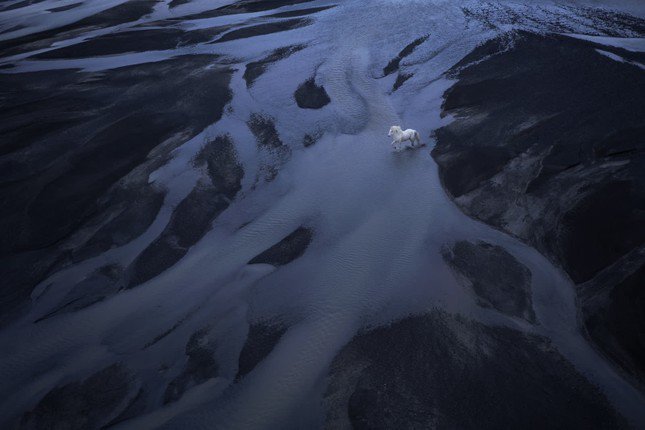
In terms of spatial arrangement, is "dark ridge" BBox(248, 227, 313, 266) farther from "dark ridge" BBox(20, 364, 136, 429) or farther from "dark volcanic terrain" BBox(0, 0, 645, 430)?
"dark ridge" BBox(20, 364, 136, 429)

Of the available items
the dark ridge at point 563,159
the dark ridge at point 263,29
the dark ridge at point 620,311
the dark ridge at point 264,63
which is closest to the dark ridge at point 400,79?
the dark ridge at point 563,159

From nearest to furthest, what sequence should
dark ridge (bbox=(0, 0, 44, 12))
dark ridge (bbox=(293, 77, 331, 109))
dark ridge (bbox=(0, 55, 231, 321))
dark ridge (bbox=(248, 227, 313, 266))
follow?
dark ridge (bbox=(248, 227, 313, 266))
dark ridge (bbox=(0, 55, 231, 321))
dark ridge (bbox=(293, 77, 331, 109))
dark ridge (bbox=(0, 0, 44, 12))

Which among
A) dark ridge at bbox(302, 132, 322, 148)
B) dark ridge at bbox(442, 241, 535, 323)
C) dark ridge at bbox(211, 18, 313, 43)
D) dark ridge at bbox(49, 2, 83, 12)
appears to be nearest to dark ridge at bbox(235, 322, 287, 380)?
dark ridge at bbox(442, 241, 535, 323)

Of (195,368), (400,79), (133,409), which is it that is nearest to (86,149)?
(195,368)

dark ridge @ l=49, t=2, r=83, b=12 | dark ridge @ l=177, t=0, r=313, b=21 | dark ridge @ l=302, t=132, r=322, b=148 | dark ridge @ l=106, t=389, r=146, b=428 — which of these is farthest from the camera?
dark ridge @ l=49, t=2, r=83, b=12

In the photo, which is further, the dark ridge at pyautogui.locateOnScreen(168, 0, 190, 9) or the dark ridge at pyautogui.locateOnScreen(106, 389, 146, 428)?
the dark ridge at pyautogui.locateOnScreen(168, 0, 190, 9)

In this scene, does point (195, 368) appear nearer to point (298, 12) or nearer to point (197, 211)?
point (197, 211)

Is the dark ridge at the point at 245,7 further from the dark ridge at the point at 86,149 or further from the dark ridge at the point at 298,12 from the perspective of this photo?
the dark ridge at the point at 86,149
